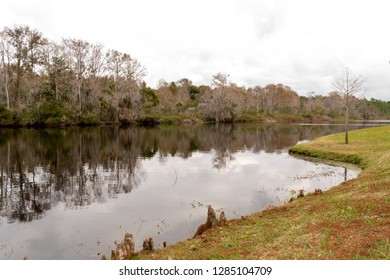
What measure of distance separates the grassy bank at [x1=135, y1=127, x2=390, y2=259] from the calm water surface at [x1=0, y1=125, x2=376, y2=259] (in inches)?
115

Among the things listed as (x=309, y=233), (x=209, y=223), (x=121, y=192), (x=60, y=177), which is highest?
(x=309, y=233)

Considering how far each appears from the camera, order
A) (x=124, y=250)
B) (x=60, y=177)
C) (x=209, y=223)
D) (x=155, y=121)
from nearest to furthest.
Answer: (x=124, y=250) → (x=209, y=223) → (x=60, y=177) → (x=155, y=121)

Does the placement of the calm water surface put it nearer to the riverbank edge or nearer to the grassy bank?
the grassy bank

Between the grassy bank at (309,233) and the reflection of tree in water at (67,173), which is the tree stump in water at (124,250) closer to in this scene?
the grassy bank at (309,233)

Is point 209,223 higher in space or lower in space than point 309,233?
lower

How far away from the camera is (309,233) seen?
39.5 feet

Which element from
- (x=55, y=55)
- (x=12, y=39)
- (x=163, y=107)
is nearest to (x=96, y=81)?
(x=55, y=55)

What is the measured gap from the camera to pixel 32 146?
49.2 metres

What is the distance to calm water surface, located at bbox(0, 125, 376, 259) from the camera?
52.3 ft

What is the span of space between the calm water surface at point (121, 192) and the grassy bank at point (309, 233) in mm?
2920

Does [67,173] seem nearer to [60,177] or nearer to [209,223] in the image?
[60,177]

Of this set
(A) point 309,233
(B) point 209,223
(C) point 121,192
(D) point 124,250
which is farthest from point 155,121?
(A) point 309,233

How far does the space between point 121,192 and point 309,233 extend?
16046mm

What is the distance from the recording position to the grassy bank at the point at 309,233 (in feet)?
33.7
